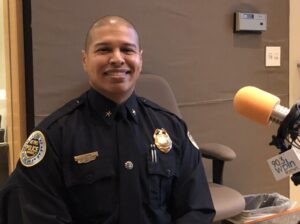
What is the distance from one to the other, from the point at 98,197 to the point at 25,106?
2.73 ft

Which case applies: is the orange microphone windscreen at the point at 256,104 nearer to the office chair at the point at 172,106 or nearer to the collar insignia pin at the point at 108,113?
the collar insignia pin at the point at 108,113

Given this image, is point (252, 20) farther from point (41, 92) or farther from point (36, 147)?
point (36, 147)

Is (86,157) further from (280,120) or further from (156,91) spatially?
(156,91)

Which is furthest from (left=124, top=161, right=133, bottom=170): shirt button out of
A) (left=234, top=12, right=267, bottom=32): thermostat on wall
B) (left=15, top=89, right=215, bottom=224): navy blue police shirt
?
(left=234, top=12, right=267, bottom=32): thermostat on wall

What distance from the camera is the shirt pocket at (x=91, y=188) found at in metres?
1.22

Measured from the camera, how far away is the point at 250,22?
249 cm

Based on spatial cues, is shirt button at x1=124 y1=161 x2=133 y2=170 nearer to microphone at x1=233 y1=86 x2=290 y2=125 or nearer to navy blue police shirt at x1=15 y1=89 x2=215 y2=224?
navy blue police shirt at x1=15 y1=89 x2=215 y2=224

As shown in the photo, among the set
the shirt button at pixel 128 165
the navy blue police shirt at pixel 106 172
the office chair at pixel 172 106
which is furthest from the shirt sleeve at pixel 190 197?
the office chair at pixel 172 106

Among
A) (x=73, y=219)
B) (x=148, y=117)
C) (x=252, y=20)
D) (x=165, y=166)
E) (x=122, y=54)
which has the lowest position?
(x=73, y=219)

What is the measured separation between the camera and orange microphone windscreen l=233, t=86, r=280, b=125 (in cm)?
76

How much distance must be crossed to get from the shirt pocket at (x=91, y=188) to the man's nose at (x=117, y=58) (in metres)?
0.30

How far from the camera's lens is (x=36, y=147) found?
4.05 ft

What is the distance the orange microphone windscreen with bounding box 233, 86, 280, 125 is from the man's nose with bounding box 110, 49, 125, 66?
50 centimetres

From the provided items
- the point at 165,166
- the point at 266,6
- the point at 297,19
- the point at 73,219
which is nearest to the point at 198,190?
the point at 165,166
